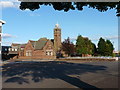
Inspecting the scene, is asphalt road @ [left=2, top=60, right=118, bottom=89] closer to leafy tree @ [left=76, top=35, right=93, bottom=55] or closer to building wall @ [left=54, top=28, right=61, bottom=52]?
leafy tree @ [left=76, top=35, right=93, bottom=55]

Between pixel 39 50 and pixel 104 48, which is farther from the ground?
pixel 104 48

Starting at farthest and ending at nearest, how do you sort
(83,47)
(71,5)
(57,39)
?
(57,39) < (83,47) < (71,5)

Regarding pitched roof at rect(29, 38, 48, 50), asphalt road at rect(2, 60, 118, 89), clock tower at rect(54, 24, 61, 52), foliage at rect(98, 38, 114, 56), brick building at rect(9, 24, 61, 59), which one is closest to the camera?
asphalt road at rect(2, 60, 118, 89)

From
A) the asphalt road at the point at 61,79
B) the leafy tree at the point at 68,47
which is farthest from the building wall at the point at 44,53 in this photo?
the asphalt road at the point at 61,79

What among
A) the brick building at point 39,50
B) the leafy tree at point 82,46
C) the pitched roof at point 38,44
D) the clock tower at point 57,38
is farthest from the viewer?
the clock tower at point 57,38

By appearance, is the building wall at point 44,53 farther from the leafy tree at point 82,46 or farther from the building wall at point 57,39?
the leafy tree at point 82,46

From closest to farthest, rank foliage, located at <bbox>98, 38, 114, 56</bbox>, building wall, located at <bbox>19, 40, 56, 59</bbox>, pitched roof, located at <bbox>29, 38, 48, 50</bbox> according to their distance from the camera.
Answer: building wall, located at <bbox>19, 40, 56, 59</bbox>
foliage, located at <bbox>98, 38, 114, 56</bbox>
pitched roof, located at <bbox>29, 38, 48, 50</bbox>

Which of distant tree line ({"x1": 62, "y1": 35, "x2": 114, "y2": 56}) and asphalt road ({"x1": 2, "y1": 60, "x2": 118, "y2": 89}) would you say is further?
distant tree line ({"x1": 62, "y1": 35, "x2": 114, "y2": 56})

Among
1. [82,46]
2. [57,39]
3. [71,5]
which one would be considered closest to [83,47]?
[82,46]

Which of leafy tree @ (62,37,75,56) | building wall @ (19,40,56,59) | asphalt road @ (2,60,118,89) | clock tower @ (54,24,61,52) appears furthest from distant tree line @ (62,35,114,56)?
asphalt road @ (2,60,118,89)

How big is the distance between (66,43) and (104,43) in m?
15.1

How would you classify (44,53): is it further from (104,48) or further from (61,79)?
(61,79)

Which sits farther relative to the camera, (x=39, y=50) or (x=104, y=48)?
(x=104, y=48)

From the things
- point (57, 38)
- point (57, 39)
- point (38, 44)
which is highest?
point (57, 38)
